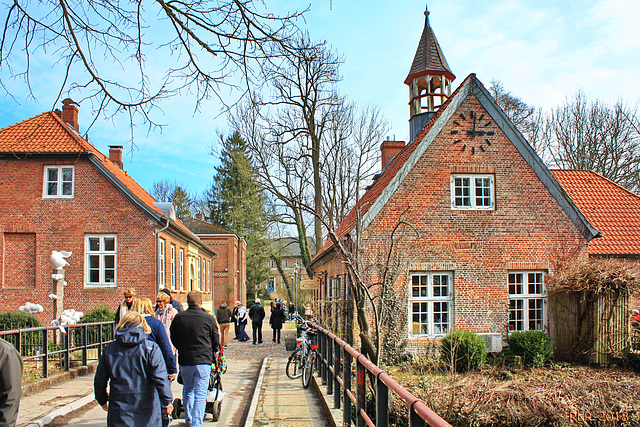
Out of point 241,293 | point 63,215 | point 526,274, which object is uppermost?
point 63,215

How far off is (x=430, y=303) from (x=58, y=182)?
15317 mm

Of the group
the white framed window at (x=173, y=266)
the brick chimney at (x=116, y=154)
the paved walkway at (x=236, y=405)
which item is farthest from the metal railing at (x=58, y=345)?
the brick chimney at (x=116, y=154)

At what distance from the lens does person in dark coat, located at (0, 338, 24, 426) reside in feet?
13.0

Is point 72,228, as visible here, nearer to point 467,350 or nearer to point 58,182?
point 58,182

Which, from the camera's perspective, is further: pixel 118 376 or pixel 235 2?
pixel 235 2

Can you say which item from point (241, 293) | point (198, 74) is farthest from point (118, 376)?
point (241, 293)

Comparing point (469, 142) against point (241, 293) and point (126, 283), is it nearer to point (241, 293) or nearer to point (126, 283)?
point (126, 283)

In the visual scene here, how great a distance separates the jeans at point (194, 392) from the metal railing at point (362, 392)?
186cm

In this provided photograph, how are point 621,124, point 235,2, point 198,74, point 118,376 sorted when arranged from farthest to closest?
1. point 621,124
2. point 198,74
3. point 235,2
4. point 118,376

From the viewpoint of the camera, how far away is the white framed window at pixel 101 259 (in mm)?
22109

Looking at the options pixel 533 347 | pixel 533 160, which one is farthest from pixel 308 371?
pixel 533 160

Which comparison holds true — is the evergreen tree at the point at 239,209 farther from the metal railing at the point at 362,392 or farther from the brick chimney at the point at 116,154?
the metal railing at the point at 362,392

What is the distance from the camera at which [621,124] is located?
30.5 meters

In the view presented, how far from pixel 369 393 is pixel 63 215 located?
1745 cm
